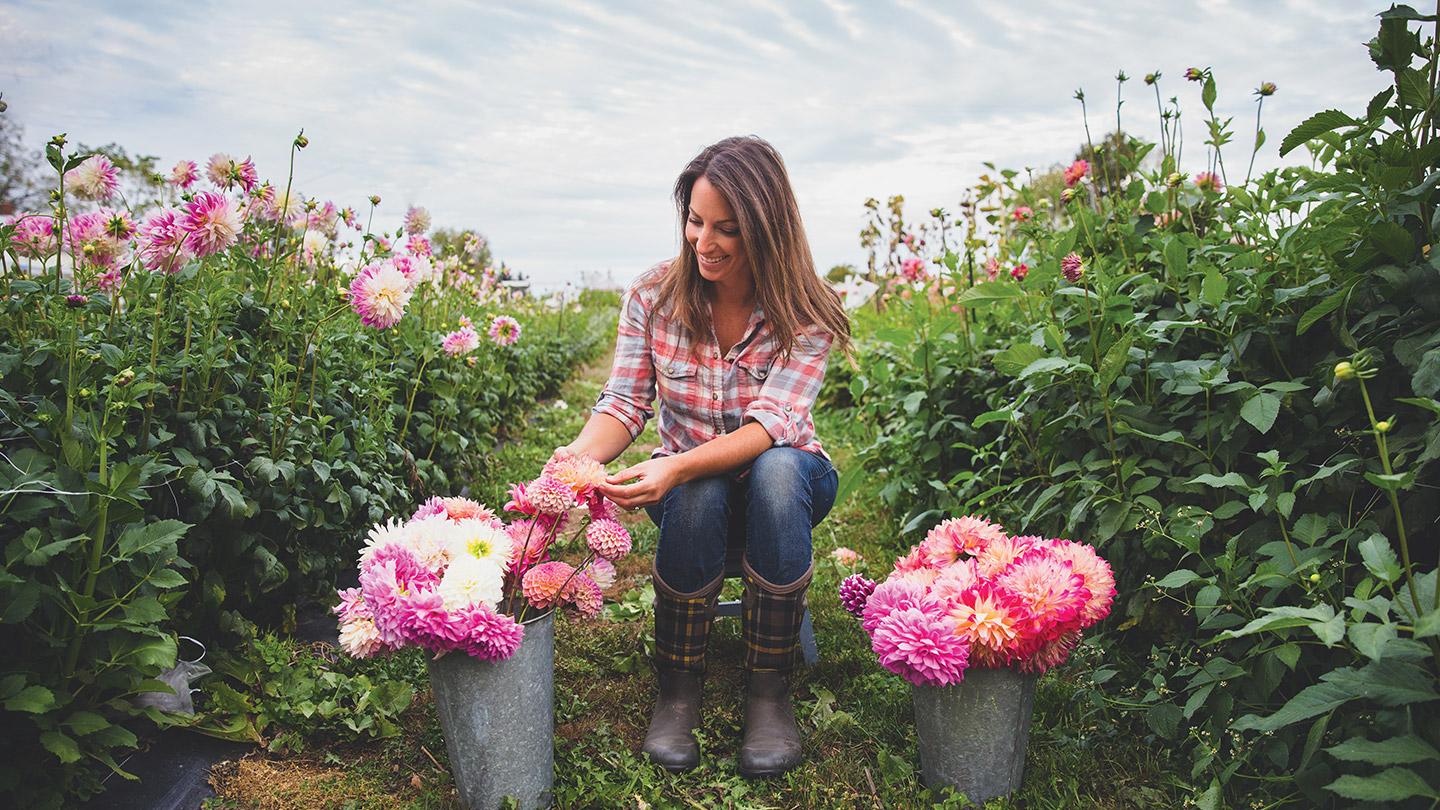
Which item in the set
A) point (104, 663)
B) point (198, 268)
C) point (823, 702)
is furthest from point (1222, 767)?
point (198, 268)

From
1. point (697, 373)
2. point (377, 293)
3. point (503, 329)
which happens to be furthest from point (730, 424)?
point (503, 329)

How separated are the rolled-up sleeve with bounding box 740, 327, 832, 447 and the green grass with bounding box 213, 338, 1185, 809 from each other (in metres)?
0.58

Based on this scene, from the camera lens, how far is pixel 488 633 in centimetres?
130

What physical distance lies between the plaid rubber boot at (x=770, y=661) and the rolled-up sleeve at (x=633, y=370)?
440 mm

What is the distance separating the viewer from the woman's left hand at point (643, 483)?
4.98 feet

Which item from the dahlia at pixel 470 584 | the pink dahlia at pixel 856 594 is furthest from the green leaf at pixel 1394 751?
the dahlia at pixel 470 584

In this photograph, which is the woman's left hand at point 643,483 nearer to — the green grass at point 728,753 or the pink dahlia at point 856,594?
the pink dahlia at point 856,594

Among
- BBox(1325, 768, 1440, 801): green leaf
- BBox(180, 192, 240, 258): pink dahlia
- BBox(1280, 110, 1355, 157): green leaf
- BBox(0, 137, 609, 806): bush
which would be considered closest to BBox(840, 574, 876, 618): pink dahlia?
BBox(1325, 768, 1440, 801): green leaf

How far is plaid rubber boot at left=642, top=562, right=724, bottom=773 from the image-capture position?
1.73 m

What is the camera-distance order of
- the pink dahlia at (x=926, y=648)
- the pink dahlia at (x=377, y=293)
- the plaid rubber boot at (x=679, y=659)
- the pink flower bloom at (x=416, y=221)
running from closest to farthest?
the pink dahlia at (x=926, y=648), the plaid rubber boot at (x=679, y=659), the pink dahlia at (x=377, y=293), the pink flower bloom at (x=416, y=221)

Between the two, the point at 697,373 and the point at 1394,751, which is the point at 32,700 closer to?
the point at 697,373

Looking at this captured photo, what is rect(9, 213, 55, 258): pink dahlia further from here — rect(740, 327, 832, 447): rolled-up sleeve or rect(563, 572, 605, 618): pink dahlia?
rect(740, 327, 832, 447): rolled-up sleeve

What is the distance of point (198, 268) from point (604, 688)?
129cm

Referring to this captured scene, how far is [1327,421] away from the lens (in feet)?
4.74
